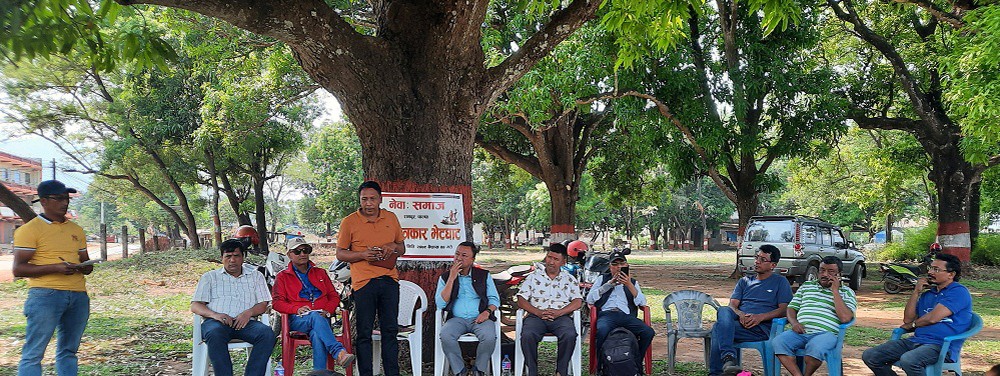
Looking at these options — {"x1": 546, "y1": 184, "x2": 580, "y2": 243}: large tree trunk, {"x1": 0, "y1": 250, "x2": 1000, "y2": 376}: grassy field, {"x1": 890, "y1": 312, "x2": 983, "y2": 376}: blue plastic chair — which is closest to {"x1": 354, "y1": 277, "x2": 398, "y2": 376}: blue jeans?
{"x1": 0, "y1": 250, "x2": 1000, "y2": 376}: grassy field

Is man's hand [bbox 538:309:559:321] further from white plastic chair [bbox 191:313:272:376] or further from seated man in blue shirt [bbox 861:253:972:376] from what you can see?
seated man in blue shirt [bbox 861:253:972:376]

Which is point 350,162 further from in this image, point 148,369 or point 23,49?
point 23,49

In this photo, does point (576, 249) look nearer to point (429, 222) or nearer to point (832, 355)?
point (429, 222)

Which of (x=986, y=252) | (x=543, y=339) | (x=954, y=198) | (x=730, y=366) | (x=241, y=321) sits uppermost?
(x=954, y=198)

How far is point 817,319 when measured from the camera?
237 inches

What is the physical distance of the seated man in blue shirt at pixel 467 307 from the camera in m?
6.21

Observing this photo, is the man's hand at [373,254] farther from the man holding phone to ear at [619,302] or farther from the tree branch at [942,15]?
the tree branch at [942,15]

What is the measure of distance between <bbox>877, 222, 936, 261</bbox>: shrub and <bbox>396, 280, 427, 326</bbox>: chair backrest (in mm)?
25545

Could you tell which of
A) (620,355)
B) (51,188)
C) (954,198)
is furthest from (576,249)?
(954,198)

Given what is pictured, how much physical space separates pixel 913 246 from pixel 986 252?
9.12 ft

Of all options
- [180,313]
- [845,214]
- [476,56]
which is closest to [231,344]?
[476,56]

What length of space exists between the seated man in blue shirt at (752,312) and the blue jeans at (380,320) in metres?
Answer: 2.84

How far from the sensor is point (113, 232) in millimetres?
85562

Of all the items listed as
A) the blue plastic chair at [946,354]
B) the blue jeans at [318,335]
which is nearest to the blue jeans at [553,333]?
the blue jeans at [318,335]
